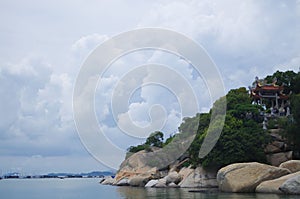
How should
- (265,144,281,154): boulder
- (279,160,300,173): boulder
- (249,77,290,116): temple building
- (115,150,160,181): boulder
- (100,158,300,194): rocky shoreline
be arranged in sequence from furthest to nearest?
(115,150,160,181): boulder, (249,77,290,116): temple building, (265,144,281,154): boulder, (279,160,300,173): boulder, (100,158,300,194): rocky shoreline

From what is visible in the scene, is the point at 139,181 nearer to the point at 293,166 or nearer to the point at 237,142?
the point at 237,142

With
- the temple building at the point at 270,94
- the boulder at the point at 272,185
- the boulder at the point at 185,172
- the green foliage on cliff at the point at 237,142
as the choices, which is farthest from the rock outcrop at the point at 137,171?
the boulder at the point at 272,185

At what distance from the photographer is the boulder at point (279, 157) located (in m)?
35.6

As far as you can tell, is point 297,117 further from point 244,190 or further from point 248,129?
point 244,190

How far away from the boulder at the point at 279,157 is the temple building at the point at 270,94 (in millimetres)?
7074

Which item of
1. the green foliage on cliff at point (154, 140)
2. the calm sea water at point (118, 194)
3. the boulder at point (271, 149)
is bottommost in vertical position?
the calm sea water at point (118, 194)

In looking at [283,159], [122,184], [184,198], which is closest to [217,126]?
[283,159]

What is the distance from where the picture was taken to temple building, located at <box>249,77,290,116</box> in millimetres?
43031

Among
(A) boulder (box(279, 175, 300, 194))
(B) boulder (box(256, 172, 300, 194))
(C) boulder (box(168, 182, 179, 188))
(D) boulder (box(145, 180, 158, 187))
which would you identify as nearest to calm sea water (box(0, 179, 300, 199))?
(A) boulder (box(279, 175, 300, 194))

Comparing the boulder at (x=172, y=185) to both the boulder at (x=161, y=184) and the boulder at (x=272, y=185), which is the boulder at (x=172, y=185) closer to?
the boulder at (x=161, y=184)

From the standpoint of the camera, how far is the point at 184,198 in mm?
24766

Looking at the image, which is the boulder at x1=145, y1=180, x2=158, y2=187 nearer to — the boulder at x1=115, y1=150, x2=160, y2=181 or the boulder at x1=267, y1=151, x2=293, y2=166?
the boulder at x1=115, y1=150, x2=160, y2=181

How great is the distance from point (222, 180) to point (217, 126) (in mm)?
7573

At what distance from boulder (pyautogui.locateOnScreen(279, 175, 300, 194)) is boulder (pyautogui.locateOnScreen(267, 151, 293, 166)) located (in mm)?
12019
